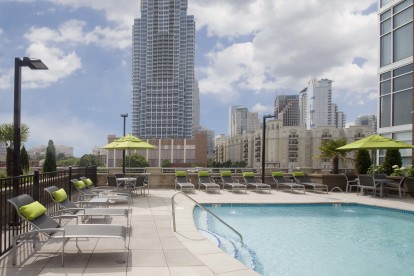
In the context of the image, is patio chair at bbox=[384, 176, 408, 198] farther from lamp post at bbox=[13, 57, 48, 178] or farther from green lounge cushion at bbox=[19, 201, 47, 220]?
lamp post at bbox=[13, 57, 48, 178]

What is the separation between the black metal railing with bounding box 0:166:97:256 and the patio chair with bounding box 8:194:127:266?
0.70 ft

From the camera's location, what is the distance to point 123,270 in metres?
4.18

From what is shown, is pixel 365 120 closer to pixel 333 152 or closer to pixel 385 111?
pixel 385 111

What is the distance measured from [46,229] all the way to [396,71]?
19797 millimetres

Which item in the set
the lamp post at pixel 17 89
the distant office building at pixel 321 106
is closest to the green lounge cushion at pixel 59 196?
the lamp post at pixel 17 89

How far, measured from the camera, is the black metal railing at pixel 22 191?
4.70 metres

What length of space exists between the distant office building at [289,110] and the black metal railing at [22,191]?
175 meters

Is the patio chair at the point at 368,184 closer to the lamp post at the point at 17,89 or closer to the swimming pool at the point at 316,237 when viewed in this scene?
the swimming pool at the point at 316,237

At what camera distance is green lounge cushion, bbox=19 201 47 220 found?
4.42 meters

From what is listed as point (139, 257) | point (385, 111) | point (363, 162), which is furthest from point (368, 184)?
point (139, 257)

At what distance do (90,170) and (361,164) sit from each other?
521 inches

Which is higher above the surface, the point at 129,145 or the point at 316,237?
the point at 129,145

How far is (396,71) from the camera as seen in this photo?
1869 cm

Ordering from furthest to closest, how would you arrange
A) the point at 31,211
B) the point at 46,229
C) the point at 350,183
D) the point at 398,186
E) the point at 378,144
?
1. the point at 350,183
2. the point at 398,186
3. the point at 378,144
4. the point at 31,211
5. the point at 46,229
